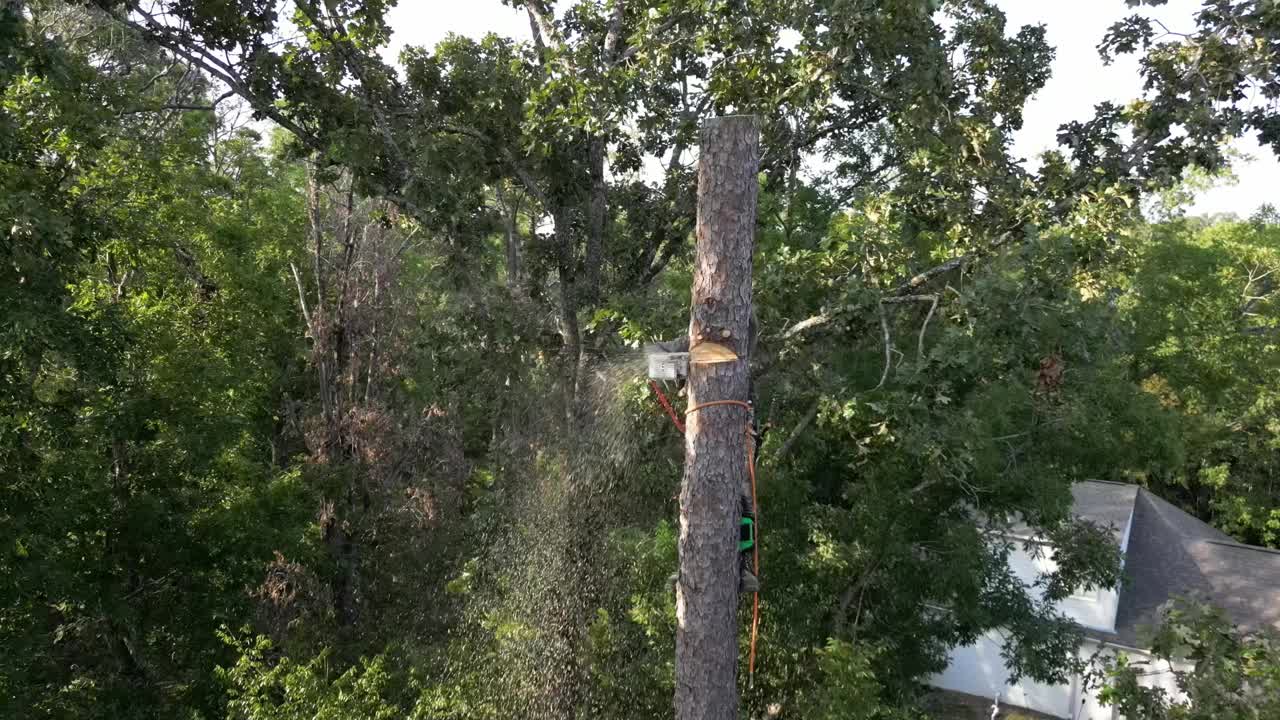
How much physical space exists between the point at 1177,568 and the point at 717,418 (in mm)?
14926

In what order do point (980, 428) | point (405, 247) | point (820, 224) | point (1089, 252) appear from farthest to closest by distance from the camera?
point (405, 247) → point (820, 224) → point (980, 428) → point (1089, 252)

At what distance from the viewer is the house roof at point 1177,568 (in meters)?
15.2

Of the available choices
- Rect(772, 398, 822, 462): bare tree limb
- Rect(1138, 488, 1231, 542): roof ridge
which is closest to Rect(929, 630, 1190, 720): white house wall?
Rect(1138, 488, 1231, 542): roof ridge

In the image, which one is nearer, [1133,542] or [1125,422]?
[1125,422]

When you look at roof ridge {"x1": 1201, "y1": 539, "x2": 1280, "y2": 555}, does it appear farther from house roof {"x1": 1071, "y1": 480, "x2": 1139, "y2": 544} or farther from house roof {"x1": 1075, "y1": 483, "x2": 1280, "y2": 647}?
house roof {"x1": 1071, "y1": 480, "x2": 1139, "y2": 544}

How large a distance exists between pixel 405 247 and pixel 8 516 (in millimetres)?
8475

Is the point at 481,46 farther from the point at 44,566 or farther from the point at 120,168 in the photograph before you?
the point at 44,566

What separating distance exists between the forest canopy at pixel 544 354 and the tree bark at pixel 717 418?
7.34ft

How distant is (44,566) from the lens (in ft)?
26.6

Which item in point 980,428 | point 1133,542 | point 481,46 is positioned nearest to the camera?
point 980,428

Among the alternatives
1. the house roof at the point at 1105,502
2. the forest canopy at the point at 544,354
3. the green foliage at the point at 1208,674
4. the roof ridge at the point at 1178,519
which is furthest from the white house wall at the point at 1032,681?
the green foliage at the point at 1208,674

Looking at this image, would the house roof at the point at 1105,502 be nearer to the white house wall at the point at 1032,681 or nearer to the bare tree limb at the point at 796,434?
the white house wall at the point at 1032,681

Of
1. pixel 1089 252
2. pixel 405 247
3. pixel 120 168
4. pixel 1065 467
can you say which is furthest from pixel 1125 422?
pixel 120 168

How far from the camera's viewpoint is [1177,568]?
16.2 metres
